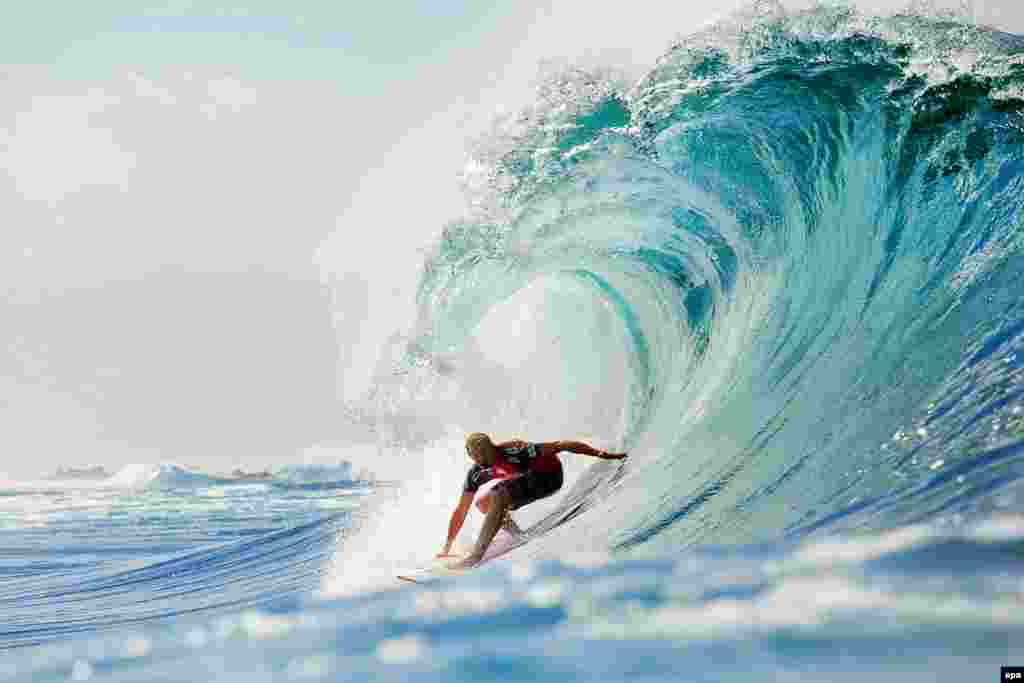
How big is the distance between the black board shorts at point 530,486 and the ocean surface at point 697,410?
381 millimetres

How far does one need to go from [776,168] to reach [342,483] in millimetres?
22903

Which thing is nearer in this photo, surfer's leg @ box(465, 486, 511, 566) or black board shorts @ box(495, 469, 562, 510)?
surfer's leg @ box(465, 486, 511, 566)

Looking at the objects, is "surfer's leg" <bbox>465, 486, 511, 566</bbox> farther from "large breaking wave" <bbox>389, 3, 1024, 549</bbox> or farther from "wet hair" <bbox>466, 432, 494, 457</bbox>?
"large breaking wave" <bbox>389, 3, 1024, 549</bbox>

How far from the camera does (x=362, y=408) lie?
9.98 meters

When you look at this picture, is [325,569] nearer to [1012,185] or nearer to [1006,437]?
[1006,437]

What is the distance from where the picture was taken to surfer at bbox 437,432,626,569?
5934 mm

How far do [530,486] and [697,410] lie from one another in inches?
101

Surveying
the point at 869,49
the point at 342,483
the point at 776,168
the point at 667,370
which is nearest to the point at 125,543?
the point at 667,370

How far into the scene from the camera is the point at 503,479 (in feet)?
20.6

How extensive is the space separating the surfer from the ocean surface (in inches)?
15.7

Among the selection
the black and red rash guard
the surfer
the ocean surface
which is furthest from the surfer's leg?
the ocean surface

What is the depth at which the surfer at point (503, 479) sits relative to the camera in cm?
593

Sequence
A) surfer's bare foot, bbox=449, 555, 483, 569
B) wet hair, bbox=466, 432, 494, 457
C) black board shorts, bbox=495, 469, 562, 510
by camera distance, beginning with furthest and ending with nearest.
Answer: black board shorts, bbox=495, 469, 562, 510
wet hair, bbox=466, 432, 494, 457
surfer's bare foot, bbox=449, 555, 483, 569

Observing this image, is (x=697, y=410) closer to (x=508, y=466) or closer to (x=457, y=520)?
(x=508, y=466)
